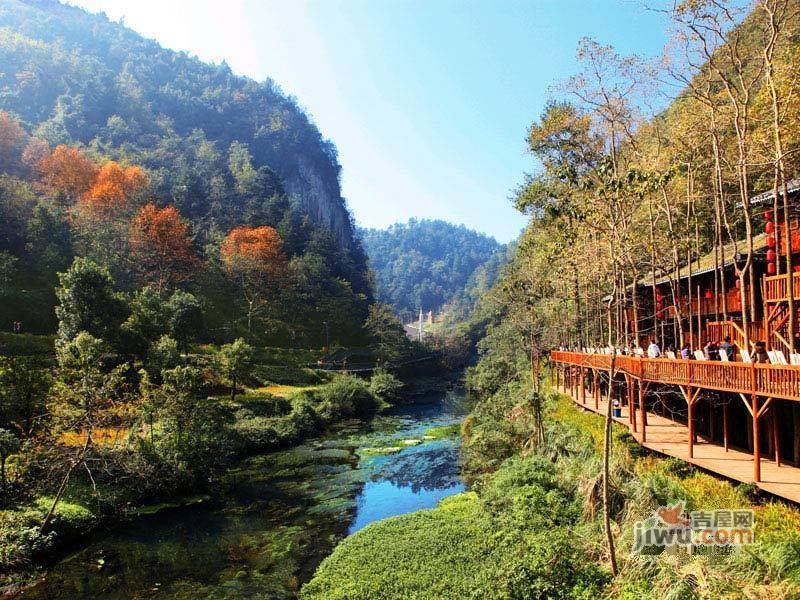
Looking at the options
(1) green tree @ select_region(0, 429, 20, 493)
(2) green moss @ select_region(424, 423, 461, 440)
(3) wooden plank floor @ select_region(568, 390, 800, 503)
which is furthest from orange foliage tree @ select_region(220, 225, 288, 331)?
(3) wooden plank floor @ select_region(568, 390, 800, 503)

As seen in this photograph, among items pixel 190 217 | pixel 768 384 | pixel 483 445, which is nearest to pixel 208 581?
pixel 483 445

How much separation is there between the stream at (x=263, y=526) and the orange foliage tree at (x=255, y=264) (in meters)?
44.1

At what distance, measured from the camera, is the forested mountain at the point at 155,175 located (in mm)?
56812

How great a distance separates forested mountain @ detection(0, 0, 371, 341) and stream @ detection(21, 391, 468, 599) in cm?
3451

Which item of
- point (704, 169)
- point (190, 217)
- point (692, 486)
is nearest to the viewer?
point (692, 486)

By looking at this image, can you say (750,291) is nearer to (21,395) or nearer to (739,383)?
(739,383)

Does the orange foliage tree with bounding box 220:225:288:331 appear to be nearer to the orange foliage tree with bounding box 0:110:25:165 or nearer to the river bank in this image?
the orange foliage tree with bounding box 0:110:25:165

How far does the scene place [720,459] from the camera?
50.4ft

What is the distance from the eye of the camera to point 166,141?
100438 mm

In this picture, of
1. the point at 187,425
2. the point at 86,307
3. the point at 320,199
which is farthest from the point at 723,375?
the point at 320,199

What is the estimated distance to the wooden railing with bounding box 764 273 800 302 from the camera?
55.3 feet

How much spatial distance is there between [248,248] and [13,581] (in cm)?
6215

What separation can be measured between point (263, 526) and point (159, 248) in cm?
5251

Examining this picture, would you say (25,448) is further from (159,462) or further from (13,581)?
(159,462)
